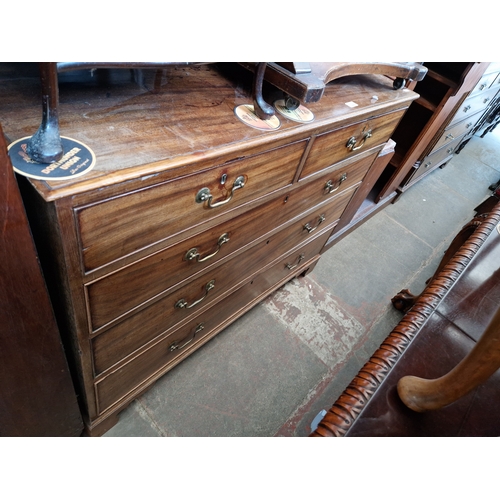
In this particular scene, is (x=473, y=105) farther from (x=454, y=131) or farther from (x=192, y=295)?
(x=192, y=295)

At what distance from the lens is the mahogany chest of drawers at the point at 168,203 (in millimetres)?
577

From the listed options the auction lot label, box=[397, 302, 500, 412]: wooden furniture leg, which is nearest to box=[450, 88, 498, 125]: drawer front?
box=[397, 302, 500, 412]: wooden furniture leg

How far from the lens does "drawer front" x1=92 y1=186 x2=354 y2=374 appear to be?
858mm

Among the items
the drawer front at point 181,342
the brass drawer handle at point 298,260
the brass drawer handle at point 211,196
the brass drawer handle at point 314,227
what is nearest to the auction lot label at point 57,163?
the brass drawer handle at point 211,196

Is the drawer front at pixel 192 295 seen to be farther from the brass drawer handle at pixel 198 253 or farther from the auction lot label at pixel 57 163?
the auction lot label at pixel 57 163

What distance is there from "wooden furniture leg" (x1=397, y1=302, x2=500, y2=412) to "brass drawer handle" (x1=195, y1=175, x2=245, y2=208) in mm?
504

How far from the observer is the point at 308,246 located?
1.58 metres

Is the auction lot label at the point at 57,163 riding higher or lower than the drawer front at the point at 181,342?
higher

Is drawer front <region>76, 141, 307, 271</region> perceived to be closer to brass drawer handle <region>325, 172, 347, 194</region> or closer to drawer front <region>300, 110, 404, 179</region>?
drawer front <region>300, 110, 404, 179</region>

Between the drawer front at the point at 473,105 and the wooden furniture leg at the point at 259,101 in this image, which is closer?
the wooden furniture leg at the point at 259,101

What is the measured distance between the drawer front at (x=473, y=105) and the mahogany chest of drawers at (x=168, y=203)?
137cm

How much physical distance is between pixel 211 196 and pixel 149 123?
19cm

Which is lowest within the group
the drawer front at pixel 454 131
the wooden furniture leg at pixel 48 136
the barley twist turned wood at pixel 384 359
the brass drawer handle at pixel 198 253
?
the drawer front at pixel 454 131

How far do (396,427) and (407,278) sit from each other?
1.74 metres
